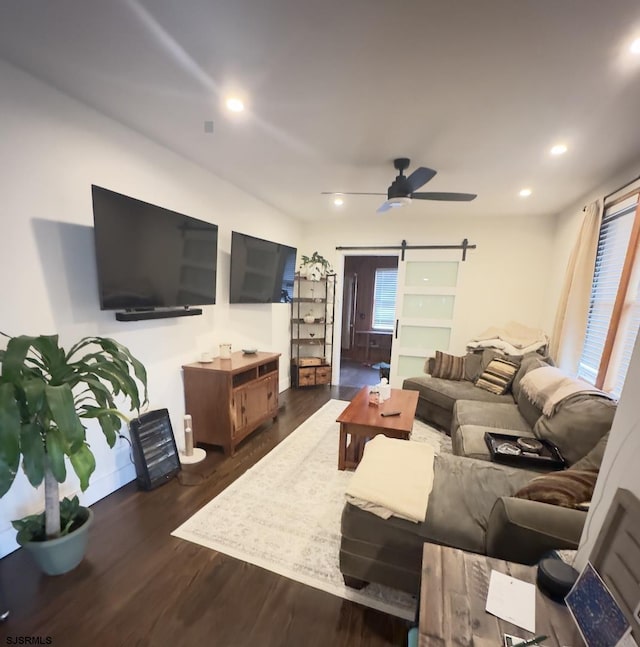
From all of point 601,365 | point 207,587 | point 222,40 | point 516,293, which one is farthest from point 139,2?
point 516,293

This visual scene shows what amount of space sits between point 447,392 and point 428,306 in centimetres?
159

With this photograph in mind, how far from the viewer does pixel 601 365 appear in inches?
98.8

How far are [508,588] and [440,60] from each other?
2059mm

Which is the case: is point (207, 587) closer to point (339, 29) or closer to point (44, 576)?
point (44, 576)

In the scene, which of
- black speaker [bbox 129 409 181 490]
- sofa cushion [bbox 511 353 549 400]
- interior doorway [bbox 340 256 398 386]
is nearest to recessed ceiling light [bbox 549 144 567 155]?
sofa cushion [bbox 511 353 549 400]

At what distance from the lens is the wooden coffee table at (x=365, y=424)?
2400mm

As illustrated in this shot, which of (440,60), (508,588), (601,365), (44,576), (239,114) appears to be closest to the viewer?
(508,588)

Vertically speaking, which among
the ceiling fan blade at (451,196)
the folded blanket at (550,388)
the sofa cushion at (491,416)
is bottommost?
the sofa cushion at (491,416)

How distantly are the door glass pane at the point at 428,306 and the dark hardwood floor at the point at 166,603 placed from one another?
12.2 ft

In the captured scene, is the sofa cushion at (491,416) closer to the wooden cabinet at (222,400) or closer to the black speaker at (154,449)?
the wooden cabinet at (222,400)

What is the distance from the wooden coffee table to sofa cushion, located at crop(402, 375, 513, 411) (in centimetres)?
64

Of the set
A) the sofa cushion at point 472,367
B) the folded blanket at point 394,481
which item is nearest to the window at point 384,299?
the sofa cushion at point 472,367

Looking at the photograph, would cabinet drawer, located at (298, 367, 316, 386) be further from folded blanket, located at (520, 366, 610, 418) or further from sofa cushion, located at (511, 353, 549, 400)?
folded blanket, located at (520, 366, 610, 418)

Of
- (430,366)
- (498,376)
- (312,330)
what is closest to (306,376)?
(312,330)
